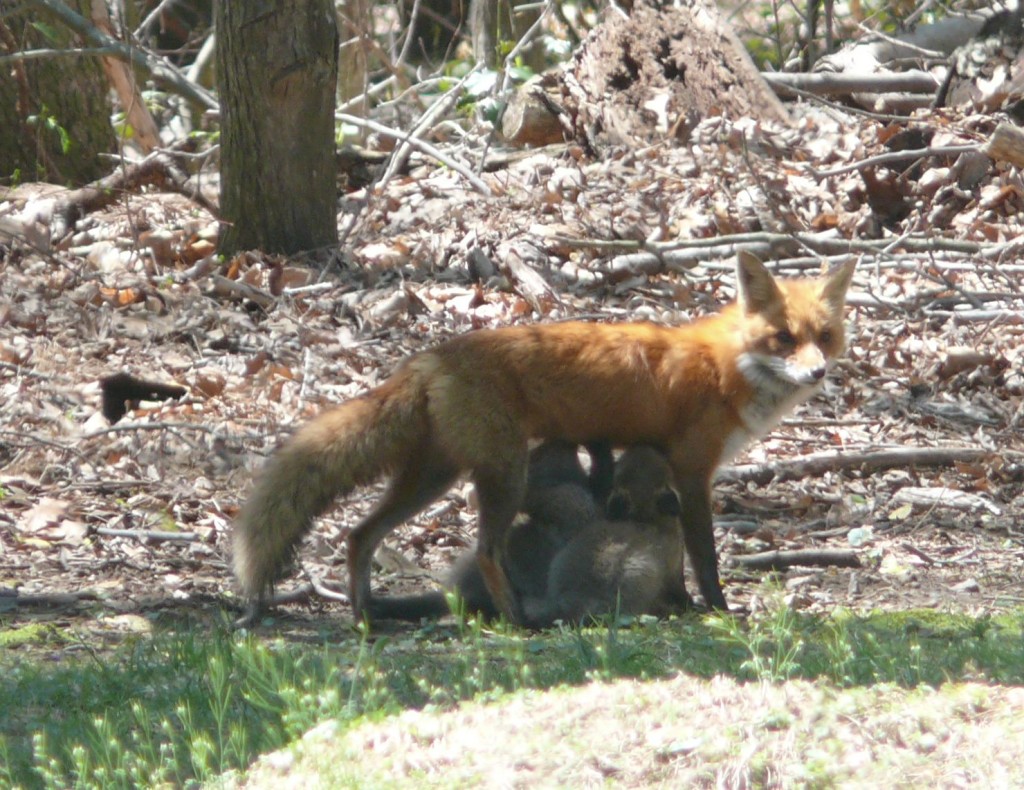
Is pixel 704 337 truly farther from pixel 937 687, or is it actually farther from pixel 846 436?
pixel 937 687

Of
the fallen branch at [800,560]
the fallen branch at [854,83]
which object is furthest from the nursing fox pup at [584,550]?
the fallen branch at [854,83]

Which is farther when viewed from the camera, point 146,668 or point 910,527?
point 910,527

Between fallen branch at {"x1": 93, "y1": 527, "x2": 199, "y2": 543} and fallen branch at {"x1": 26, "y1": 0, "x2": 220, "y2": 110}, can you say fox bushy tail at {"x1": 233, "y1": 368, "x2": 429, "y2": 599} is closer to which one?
fallen branch at {"x1": 93, "y1": 527, "x2": 199, "y2": 543}

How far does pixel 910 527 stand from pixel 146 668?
15.2ft

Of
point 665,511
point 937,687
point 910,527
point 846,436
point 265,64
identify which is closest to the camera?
point 937,687

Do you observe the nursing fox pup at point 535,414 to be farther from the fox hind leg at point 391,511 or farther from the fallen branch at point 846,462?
the fallen branch at point 846,462

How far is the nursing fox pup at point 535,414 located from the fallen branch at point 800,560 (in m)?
0.77

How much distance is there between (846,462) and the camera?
8320 mm

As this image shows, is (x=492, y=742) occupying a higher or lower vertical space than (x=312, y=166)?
lower

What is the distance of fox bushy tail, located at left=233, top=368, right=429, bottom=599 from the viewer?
6004mm

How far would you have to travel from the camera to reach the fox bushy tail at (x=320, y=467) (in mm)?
6004

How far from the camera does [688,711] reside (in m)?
4.34

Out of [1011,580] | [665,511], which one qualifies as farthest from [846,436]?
[665,511]

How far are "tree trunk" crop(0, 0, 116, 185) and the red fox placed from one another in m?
7.34
